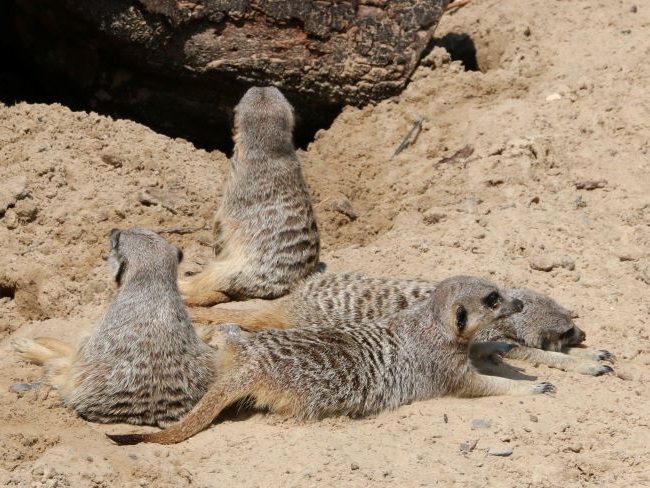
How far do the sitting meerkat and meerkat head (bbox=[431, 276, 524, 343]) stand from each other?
1.02m

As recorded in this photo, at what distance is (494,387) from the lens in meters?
3.95

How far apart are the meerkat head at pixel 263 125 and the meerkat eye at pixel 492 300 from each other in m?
1.55

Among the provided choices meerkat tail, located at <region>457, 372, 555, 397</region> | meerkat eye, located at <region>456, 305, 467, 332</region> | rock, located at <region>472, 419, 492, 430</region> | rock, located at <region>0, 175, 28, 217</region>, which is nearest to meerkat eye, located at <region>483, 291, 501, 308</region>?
meerkat eye, located at <region>456, 305, 467, 332</region>

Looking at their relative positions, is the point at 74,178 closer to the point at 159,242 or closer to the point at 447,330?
the point at 159,242

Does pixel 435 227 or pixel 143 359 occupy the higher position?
pixel 435 227

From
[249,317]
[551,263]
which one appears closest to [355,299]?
[249,317]

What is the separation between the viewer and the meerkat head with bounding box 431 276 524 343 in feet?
12.9

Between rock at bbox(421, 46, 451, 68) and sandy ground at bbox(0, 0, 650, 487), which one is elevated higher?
rock at bbox(421, 46, 451, 68)

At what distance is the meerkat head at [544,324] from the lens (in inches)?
173

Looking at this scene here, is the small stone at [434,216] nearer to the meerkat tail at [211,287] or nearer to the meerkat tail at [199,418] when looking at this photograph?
the meerkat tail at [211,287]

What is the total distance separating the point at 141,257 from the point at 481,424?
1.44m

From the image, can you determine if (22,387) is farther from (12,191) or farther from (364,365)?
(12,191)

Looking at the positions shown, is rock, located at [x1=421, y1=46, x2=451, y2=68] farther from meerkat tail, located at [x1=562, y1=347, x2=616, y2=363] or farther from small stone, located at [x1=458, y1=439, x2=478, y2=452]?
small stone, located at [x1=458, y1=439, x2=478, y2=452]

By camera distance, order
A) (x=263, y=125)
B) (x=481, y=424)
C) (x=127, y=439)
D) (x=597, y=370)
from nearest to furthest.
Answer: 1. (x=127, y=439)
2. (x=481, y=424)
3. (x=597, y=370)
4. (x=263, y=125)
